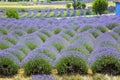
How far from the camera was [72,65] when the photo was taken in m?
10.4

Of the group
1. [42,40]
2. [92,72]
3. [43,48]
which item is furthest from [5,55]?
[42,40]

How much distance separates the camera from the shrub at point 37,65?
34.3ft

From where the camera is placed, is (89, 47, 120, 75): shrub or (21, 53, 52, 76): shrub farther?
(21, 53, 52, 76): shrub

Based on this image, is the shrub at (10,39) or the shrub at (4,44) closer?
the shrub at (4,44)

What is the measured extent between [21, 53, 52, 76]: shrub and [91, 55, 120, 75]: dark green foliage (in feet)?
4.62

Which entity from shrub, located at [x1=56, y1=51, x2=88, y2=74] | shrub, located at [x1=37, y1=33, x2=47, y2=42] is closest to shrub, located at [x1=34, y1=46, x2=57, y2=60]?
shrub, located at [x1=56, y1=51, x2=88, y2=74]

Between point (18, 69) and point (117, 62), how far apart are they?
3.32 metres

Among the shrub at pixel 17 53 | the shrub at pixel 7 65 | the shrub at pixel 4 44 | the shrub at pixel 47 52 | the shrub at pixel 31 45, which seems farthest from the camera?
the shrub at pixel 31 45

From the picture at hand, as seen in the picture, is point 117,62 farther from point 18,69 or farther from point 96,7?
point 96,7

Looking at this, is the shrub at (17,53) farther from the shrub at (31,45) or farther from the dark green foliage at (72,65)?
the dark green foliage at (72,65)

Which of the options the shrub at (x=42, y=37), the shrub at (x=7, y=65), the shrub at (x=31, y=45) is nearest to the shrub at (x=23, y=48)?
the shrub at (x=31, y=45)

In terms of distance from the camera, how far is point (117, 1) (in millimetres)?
41844

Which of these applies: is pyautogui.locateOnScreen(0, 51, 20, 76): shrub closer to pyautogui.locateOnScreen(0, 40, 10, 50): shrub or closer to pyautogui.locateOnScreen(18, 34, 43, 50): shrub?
pyautogui.locateOnScreen(0, 40, 10, 50): shrub

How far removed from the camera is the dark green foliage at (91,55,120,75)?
10242 mm
